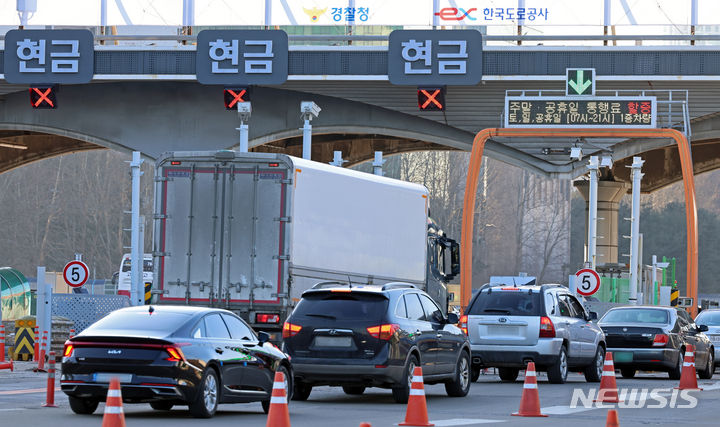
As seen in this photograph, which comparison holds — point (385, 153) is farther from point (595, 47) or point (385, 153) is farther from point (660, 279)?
point (595, 47)

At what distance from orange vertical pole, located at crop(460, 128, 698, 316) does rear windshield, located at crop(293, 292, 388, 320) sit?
16230mm

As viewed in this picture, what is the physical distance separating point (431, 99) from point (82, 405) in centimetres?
2118

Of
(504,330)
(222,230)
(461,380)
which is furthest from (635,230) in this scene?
(461,380)

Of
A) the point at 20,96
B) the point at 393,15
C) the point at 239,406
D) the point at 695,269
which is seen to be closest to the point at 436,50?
the point at 393,15

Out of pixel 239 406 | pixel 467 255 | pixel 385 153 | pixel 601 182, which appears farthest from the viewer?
pixel 601 182

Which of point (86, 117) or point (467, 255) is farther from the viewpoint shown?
point (86, 117)

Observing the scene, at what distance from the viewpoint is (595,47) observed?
35.3 meters

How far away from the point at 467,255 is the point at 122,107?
36.5 feet

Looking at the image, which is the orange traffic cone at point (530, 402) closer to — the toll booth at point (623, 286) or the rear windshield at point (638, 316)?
the rear windshield at point (638, 316)

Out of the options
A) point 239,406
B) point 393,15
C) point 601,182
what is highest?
point 393,15

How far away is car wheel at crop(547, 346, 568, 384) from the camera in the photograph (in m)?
22.8

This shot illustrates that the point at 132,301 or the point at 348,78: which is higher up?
A: the point at 348,78

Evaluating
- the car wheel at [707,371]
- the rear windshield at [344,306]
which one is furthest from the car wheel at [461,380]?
the car wheel at [707,371]

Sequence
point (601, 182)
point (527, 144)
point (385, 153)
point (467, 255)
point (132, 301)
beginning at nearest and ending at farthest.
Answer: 1. point (132, 301)
2. point (467, 255)
3. point (527, 144)
4. point (385, 153)
5. point (601, 182)
